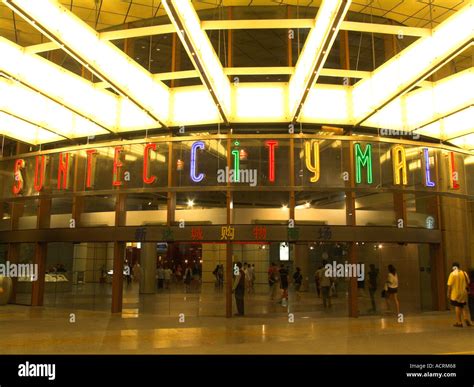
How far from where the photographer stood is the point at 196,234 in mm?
14344

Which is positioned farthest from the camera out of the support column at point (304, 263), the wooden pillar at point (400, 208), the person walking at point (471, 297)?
the support column at point (304, 263)

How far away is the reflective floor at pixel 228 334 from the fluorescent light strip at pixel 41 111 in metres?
6.32

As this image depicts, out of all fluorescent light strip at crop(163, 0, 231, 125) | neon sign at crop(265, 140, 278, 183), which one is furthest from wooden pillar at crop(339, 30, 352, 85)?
fluorescent light strip at crop(163, 0, 231, 125)

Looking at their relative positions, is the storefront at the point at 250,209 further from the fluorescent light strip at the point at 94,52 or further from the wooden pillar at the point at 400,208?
the fluorescent light strip at the point at 94,52

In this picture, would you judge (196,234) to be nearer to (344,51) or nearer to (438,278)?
(344,51)

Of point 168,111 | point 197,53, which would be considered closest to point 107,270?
point 168,111

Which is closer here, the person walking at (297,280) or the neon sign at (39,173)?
the neon sign at (39,173)

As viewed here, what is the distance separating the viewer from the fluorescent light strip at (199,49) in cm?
864

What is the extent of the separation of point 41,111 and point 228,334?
374 inches

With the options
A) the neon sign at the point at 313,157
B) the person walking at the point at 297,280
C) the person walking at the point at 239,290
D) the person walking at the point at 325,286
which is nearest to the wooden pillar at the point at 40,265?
the person walking at the point at 239,290

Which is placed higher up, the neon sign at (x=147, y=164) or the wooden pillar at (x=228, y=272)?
the neon sign at (x=147, y=164)

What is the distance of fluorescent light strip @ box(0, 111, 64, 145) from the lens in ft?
53.1

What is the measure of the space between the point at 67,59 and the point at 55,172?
4.83m

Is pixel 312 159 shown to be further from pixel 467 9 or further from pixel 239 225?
pixel 467 9
